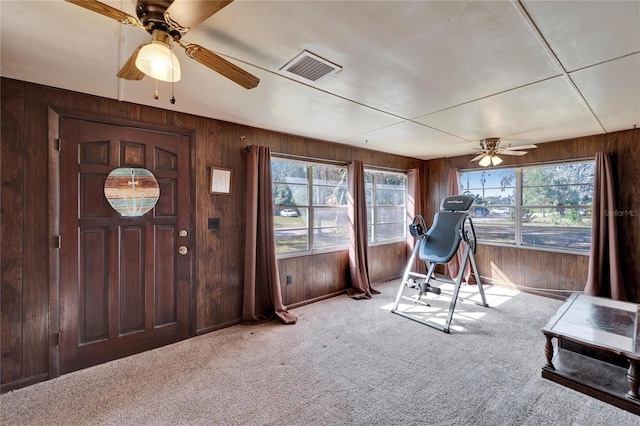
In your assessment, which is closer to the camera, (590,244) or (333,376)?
(333,376)

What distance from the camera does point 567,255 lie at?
422cm

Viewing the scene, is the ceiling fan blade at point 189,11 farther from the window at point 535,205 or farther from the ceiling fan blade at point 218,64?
the window at point 535,205

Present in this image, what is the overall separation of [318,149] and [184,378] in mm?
3212

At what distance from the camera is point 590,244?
4020mm

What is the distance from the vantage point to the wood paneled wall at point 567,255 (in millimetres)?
3668

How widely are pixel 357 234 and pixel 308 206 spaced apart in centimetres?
95

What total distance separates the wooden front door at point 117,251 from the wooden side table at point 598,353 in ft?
11.6

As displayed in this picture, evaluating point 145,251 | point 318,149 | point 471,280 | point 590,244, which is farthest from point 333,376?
point 590,244

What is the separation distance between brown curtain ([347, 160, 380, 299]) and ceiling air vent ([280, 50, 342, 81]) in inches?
98.5

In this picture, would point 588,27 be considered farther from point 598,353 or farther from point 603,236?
point 603,236

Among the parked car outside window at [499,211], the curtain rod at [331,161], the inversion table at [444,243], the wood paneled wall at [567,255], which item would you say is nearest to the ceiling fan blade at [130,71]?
the curtain rod at [331,161]

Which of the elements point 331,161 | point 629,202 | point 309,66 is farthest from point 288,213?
point 629,202

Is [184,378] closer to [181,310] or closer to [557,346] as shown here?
[181,310]

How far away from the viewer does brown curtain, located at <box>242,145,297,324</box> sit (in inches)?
133
